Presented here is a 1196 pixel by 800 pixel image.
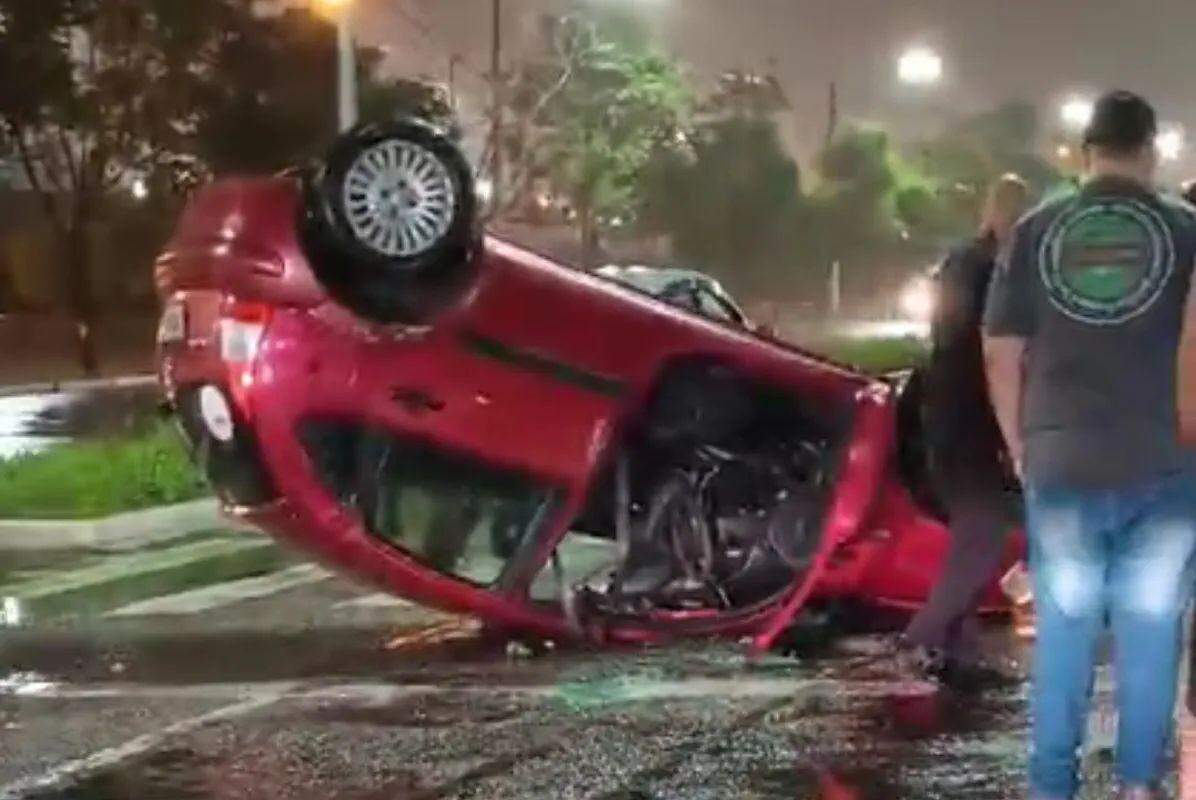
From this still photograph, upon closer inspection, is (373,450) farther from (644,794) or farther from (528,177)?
(528,177)

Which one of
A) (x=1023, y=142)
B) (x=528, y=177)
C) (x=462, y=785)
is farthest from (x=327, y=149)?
(x=1023, y=142)

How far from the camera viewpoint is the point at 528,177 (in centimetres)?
4269

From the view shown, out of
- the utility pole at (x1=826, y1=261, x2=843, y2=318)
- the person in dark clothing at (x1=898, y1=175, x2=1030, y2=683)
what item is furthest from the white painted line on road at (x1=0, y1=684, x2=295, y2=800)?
the utility pole at (x1=826, y1=261, x2=843, y2=318)

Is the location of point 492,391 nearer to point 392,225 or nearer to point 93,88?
point 392,225

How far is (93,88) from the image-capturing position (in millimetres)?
43250

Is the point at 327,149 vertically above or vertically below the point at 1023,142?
below

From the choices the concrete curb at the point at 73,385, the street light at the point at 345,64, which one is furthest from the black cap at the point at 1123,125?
the concrete curb at the point at 73,385

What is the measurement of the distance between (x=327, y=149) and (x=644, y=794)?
2.85m

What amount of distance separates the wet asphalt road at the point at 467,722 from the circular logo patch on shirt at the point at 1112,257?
1687 mm

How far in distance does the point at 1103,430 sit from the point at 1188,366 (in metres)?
0.23

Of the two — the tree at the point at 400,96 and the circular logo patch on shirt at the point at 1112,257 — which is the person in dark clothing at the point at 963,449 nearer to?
the circular logo patch on shirt at the point at 1112,257

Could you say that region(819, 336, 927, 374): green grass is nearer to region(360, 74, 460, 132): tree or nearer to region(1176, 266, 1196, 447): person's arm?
region(360, 74, 460, 132): tree

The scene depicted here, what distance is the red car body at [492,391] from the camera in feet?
26.3

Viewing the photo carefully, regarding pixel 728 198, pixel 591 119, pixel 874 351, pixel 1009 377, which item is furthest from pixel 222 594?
pixel 728 198
